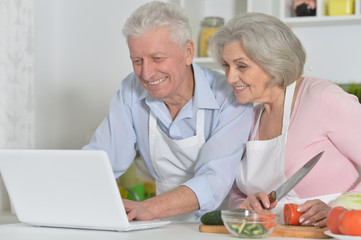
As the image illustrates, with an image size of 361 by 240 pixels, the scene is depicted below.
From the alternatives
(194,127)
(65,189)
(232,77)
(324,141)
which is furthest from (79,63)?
(65,189)

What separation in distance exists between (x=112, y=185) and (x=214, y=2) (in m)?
1.90

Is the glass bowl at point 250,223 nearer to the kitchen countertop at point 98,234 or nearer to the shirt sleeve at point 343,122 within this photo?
the kitchen countertop at point 98,234

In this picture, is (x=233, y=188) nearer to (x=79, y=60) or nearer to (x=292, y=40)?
(x=292, y=40)

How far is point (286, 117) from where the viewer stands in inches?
69.2

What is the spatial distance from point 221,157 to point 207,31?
1.15 metres

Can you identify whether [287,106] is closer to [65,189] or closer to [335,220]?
[335,220]

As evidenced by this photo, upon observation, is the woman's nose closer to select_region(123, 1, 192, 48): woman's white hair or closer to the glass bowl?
select_region(123, 1, 192, 48): woman's white hair

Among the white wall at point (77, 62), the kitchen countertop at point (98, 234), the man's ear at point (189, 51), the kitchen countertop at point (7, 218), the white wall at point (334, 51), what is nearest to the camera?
the kitchen countertop at point (98, 234)

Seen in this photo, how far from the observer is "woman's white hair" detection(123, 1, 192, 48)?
1771 millimetres

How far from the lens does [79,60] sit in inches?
122

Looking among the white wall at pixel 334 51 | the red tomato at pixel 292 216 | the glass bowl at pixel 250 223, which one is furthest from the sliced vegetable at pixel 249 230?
the white wall at pixel 334 51

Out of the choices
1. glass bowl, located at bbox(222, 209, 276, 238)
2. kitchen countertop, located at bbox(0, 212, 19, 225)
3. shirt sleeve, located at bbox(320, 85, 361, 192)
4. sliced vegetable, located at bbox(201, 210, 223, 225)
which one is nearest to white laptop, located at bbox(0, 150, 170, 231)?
sliced vegetable, located at bbox(201, 210, 223, 225)

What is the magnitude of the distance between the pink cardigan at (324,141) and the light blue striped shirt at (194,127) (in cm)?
17

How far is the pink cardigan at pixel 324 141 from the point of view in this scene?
1.66 meters
